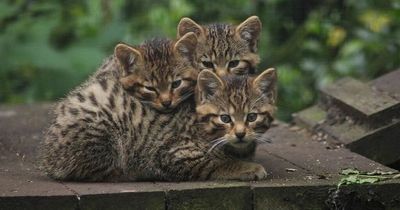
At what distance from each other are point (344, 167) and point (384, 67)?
4623mm

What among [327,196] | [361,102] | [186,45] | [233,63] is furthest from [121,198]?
[361,102]

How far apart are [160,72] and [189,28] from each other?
661mm

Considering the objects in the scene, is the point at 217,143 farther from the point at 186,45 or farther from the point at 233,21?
the point at 233,21

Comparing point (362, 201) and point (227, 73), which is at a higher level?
point (227, 73)

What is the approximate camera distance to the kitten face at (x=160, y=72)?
717 centimetres

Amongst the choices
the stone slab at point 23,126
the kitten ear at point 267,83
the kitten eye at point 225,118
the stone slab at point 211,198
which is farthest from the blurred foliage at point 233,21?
the stone slab at point 211,198

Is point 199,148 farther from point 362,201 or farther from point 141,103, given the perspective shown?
point 362,201

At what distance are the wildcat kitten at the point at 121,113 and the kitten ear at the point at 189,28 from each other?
1.22 feet

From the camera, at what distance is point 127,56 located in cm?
726

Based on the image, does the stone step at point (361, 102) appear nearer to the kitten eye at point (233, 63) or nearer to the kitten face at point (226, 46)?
the kitten face at point (226, 46)

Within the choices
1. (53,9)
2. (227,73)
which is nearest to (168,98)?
(227,73)

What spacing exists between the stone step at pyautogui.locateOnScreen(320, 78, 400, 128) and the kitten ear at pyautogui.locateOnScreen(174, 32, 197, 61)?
1.60m

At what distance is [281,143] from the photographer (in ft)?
27.6

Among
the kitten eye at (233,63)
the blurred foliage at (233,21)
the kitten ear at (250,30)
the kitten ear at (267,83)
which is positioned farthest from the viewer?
the blurred foliage at (233,21)
